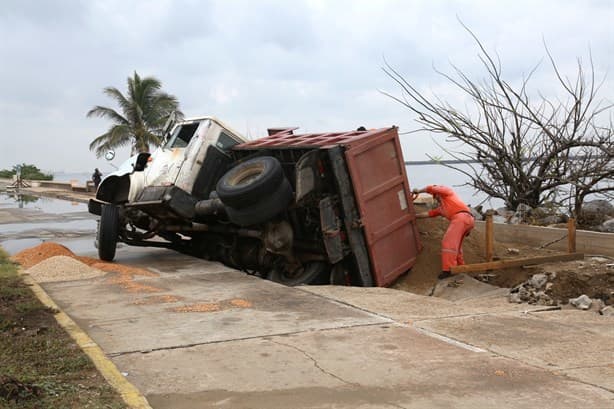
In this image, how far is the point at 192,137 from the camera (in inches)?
425

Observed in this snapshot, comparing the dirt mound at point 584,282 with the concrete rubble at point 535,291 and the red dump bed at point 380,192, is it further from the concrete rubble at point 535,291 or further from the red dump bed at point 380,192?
the red dump bed at point 380,192

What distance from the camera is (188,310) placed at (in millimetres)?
6961

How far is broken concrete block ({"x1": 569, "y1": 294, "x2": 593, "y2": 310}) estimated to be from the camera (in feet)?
22.9

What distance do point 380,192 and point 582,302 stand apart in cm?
323

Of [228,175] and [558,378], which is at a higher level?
[228,175]

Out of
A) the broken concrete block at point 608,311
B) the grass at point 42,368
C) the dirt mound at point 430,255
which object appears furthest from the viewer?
the dirt mound at point 430,255

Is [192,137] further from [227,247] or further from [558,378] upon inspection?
[558,378]

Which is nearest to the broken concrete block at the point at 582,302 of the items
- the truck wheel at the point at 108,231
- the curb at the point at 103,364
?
the curb at the point at 103,364

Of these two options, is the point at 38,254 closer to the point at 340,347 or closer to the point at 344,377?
the point at 340,347

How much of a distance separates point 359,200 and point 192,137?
3474 millimetres

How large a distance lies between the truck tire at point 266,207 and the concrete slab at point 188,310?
2.84ft

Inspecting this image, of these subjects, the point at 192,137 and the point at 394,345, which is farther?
the point at 192,137

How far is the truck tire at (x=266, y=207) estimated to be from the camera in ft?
29.2

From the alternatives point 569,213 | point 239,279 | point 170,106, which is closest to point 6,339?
point 239,279
